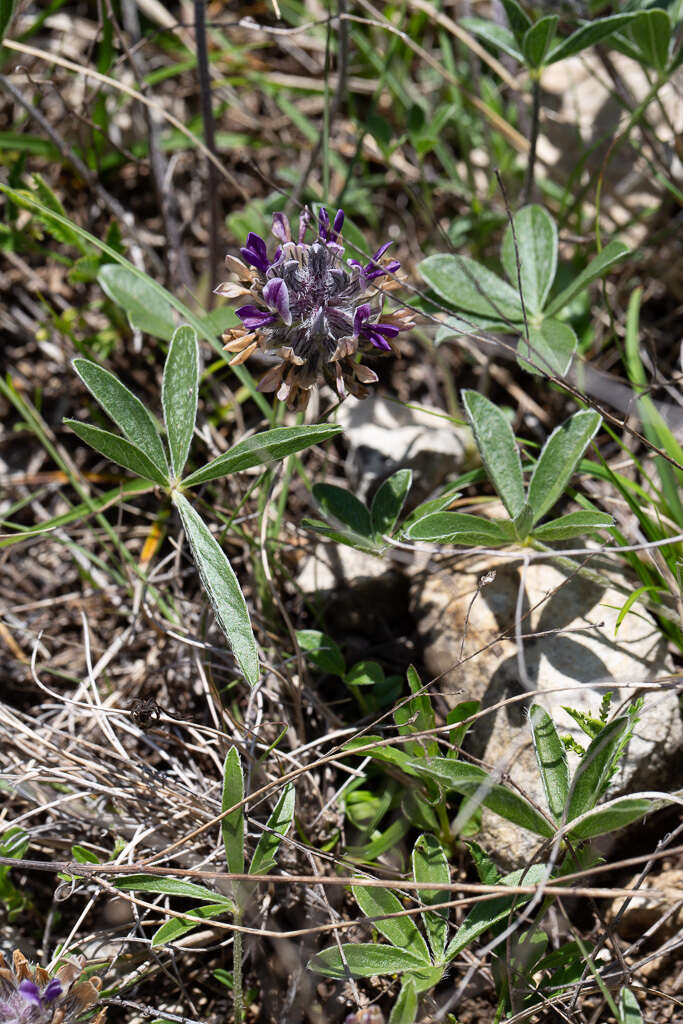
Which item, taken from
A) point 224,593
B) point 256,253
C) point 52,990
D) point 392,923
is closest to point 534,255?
point 256,253

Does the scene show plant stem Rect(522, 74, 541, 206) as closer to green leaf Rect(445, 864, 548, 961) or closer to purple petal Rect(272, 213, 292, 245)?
purple petal Rect(272, 213, 292, 245)

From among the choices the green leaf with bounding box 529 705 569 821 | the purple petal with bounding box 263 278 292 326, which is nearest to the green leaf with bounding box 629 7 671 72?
the purple petal with bounding box 263 278 292 326

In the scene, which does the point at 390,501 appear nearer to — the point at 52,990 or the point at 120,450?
the point at 120,450

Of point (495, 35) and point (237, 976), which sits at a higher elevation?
point (495, 35)

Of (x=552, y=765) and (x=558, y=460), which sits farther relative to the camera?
(x=558, y=460)

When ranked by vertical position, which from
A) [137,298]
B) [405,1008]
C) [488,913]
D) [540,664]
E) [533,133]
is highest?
[533,133]

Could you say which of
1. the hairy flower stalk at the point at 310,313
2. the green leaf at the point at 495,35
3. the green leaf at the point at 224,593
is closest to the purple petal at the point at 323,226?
the hairy flower stalk at the point at 310,313

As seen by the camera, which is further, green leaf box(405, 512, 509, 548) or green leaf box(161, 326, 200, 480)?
green leaf box(161, 326, 200, 480)

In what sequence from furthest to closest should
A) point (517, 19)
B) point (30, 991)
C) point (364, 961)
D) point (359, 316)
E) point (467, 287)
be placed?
point (467, 287)
point (517, 19)
point (359, 316)
point (364, 961)
point (30, 991)
